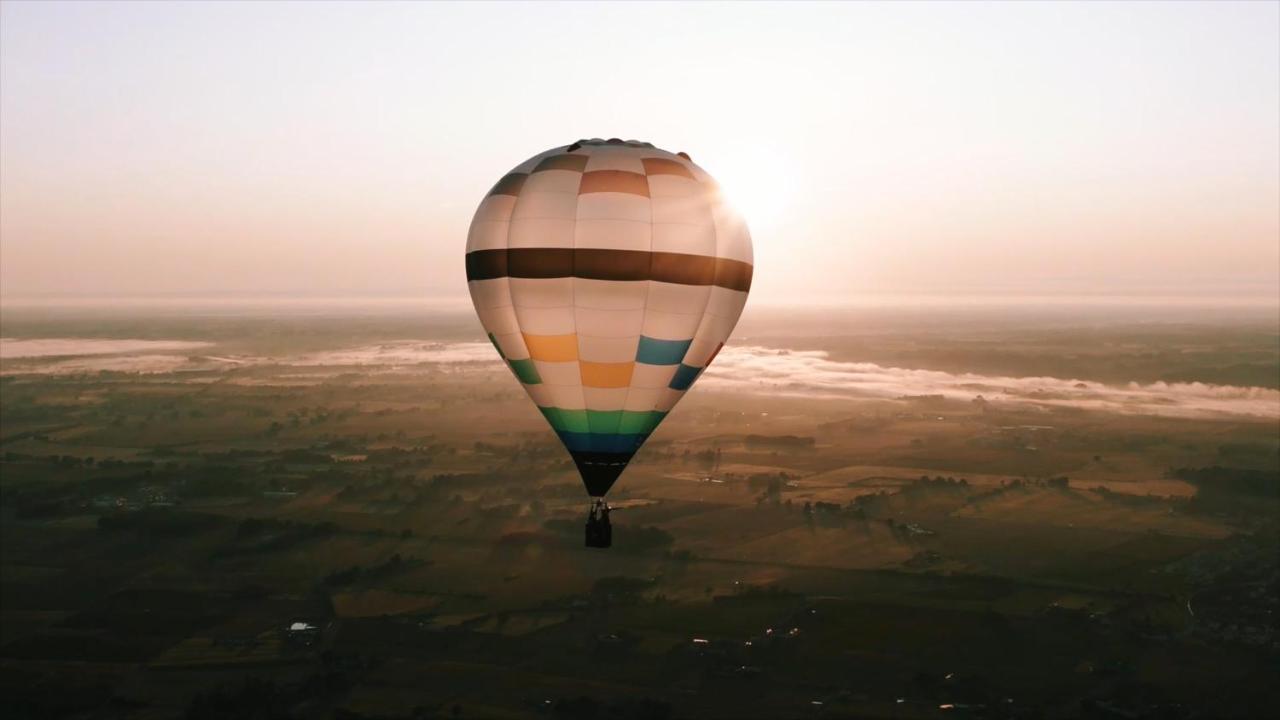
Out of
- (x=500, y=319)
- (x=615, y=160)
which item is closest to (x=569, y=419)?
(x=500, y=319)

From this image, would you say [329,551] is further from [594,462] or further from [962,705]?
[594,462]

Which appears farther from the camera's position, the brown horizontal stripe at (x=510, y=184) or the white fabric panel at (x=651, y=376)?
the white fabric panel at (x=651, y=376)

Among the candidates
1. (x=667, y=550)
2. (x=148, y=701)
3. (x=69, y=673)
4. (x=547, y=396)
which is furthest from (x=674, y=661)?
(x=547, y=396)

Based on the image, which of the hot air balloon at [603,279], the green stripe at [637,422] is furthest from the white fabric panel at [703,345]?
the green stripe at [637,422]

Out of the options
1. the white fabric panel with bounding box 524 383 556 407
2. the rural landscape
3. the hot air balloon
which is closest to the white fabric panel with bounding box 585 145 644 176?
the hot air balloon

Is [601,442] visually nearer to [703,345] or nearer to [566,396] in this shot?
[566,396]

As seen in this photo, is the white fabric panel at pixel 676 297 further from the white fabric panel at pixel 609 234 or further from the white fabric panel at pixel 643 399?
the white fabric panel at pixel 643 399
